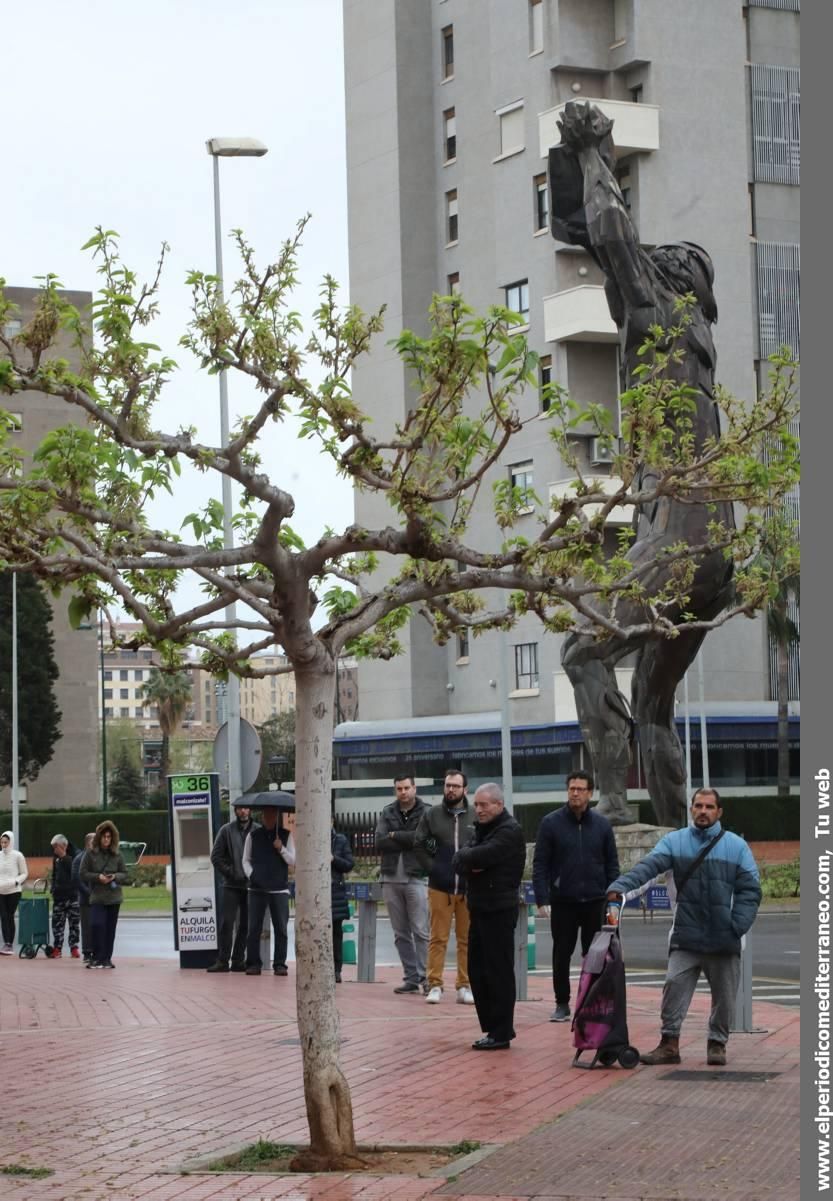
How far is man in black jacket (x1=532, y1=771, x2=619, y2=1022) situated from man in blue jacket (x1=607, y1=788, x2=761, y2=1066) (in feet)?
6.34

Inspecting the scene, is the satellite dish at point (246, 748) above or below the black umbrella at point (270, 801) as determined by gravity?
above

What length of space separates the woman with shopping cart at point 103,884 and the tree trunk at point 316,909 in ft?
39.9

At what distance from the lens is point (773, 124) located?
58.3m

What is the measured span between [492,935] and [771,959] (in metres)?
8.88

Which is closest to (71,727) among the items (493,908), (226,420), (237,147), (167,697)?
(167,697)

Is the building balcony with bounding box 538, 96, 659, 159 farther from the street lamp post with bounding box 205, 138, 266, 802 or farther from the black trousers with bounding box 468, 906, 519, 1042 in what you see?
the black trousers with bounding box 468, 906, 519, 1042

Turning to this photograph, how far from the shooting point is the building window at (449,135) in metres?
62.6

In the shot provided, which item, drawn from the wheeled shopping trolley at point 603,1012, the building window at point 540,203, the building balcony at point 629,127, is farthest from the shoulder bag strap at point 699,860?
the building window at point 540,203

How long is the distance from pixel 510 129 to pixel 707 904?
4868 cm

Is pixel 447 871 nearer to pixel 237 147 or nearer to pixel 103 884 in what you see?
Answer: pixel 103 884

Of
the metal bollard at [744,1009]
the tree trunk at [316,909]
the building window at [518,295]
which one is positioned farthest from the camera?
the building window at [518,295]

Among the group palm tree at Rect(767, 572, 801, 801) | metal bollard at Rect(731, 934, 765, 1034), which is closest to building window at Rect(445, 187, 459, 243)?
palm tree at Rect(767, 572, 801, 801)

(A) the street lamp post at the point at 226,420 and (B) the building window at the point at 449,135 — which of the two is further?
(B) the building window at the point at 449,135

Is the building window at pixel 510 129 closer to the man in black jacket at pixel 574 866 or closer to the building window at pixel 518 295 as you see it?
the building window at pixel 518 295
